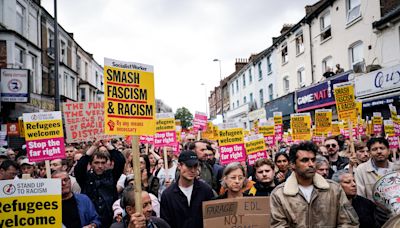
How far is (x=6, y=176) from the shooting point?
240 inches

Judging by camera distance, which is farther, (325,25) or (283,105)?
(283,105)

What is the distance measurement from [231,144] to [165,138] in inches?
75.7

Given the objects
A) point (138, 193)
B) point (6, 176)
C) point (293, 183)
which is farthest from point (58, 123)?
point (293, 183)

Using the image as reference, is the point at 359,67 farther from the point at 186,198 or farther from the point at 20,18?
the point at 20,18

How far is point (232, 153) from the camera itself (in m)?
7.78

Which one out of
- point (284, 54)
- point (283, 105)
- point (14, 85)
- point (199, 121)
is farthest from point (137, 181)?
point (284, 54)

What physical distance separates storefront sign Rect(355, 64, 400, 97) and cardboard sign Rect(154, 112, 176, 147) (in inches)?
380

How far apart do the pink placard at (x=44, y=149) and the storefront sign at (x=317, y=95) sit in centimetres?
1529

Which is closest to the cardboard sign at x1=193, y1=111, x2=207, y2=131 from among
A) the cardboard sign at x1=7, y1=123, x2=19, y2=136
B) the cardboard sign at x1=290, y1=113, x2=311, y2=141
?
the cardboard sign at x1=290, y1=113, x2=311, y2=141

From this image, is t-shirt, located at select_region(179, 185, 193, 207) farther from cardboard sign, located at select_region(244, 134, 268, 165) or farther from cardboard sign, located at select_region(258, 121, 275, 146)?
cardboard sign, located at select_region(258, 121, 275, 146)

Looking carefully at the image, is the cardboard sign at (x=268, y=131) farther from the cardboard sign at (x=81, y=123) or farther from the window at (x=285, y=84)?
the window at (x=285, y=84)

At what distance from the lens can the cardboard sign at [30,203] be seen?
3.63 metres

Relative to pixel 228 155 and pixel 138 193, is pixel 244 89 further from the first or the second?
pixel 138 193

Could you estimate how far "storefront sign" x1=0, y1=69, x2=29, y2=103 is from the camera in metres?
18.7
